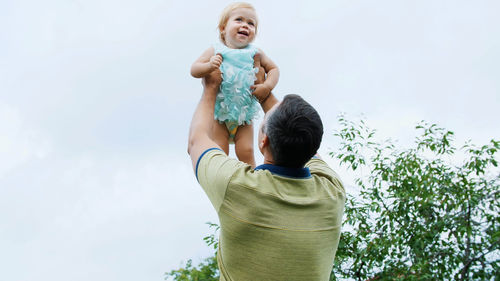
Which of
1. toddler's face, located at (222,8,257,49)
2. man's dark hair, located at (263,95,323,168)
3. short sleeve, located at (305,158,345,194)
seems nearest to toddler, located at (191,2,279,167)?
toddler's face, located at (222,8,257,49)

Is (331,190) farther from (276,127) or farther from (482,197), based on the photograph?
(482,197)

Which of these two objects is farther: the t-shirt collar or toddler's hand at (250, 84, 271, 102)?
toddler's hand at (250, 84, 271, 102)

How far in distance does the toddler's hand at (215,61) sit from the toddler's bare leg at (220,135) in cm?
25

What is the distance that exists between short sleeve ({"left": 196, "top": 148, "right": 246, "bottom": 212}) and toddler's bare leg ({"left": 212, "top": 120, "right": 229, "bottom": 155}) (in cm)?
53

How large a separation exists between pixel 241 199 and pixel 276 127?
0.25 metres

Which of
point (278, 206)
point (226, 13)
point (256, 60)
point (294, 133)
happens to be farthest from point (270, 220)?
point (226, 13)

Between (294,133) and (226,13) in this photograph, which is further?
(226,13)

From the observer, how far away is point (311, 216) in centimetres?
169

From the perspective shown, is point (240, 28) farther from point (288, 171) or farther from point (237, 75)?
point (288, 171)

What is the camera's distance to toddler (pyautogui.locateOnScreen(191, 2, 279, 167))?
2.28 metres

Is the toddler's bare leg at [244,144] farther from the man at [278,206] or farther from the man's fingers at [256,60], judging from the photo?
the man at [278,206]

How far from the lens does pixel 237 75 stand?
2281 mm

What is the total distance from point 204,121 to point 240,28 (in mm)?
541

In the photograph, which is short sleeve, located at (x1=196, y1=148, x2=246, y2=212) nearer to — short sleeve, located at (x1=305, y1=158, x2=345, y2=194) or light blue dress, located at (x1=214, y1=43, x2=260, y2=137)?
short sleeve, located at (x1=305, y1=158, x2=345, y2=194)
